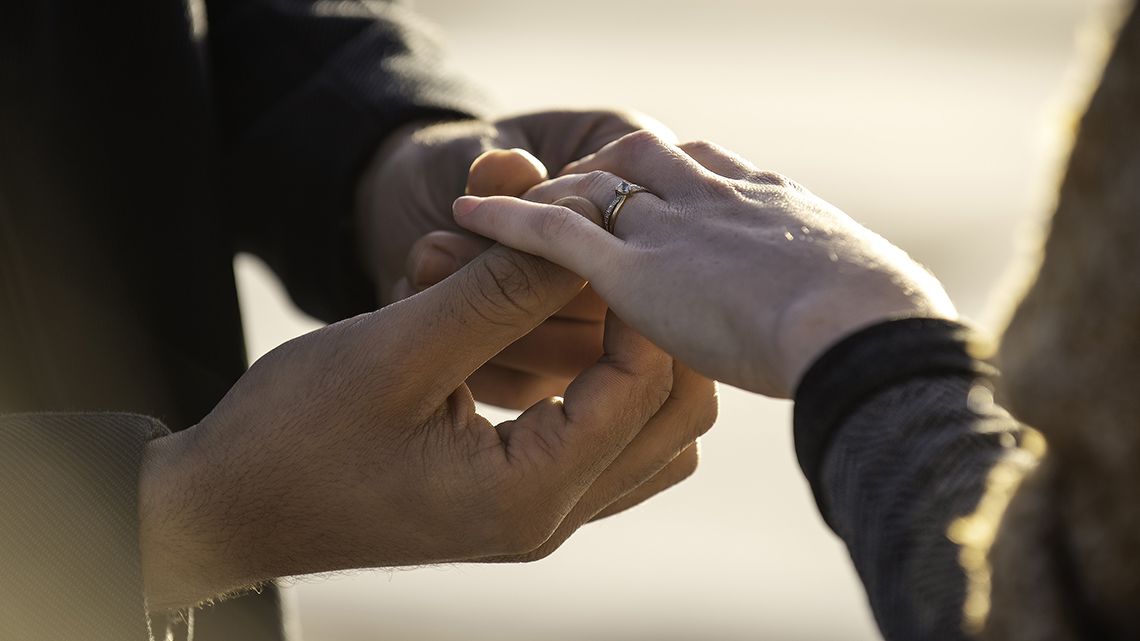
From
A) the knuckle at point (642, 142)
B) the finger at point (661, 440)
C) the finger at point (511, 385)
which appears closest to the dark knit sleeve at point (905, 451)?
the finger at point (661, 440)

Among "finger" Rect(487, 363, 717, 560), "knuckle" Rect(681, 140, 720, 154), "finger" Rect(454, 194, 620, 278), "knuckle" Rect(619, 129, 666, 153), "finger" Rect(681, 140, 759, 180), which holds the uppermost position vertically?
"knuckle" Rect(619, 129, 666, 153)

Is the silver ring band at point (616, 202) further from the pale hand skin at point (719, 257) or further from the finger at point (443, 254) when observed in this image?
the finger at point (443, 254)

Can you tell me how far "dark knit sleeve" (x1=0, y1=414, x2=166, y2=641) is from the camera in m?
1.34

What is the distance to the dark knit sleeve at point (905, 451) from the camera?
900 mm

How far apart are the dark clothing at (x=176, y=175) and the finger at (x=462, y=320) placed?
344 millimetres

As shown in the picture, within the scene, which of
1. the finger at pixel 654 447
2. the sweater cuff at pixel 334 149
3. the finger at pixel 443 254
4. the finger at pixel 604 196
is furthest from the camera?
the sweater cuff at pixel 334 149

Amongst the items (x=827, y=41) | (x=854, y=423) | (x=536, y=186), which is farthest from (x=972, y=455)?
(x=827, y=41)

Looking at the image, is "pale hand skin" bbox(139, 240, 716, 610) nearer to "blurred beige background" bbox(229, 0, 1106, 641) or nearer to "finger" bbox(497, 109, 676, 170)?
"finger" bbox(497, 109, 676, 170)

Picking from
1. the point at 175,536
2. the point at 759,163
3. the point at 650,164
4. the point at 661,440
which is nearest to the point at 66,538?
the point at 175,536

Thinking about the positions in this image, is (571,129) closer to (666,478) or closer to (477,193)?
(477,193)

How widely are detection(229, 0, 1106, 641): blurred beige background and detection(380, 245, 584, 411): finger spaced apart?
1.96ft

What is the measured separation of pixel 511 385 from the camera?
1.85m

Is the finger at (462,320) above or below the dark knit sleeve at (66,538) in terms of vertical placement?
above

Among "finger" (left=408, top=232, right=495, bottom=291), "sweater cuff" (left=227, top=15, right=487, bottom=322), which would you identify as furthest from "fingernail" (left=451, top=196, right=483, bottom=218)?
"sweater cuff" (left=227, top=15, right=487, bottom=322)
